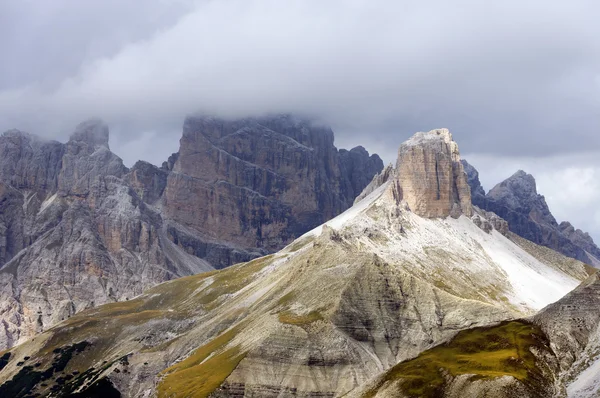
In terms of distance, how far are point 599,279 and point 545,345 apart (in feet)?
83.0

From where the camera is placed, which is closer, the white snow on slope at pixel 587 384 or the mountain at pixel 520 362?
the white snow on slope at pixel 587 384

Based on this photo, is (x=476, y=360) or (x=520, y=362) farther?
(x=476, y=360)

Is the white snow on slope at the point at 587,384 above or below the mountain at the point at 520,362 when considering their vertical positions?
below

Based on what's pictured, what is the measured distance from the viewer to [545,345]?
181 m

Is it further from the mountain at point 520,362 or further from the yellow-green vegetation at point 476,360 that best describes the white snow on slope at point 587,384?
the yellow-green vegetation at point 476,360

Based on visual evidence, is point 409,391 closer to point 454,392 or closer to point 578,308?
point 454,392

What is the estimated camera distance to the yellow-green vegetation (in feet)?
554

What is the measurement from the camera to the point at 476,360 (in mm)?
178500

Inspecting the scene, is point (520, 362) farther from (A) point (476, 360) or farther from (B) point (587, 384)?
(B) point (587, 384)

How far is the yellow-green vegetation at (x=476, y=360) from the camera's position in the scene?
16900 cm

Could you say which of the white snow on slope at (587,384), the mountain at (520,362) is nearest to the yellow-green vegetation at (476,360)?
the mountain at (520,362)

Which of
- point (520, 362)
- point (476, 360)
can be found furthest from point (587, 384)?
point (476, 360)

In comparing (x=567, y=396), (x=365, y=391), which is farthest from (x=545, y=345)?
(x=365, y=391)

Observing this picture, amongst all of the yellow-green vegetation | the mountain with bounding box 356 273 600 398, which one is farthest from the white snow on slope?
the yellow-green vegetation
